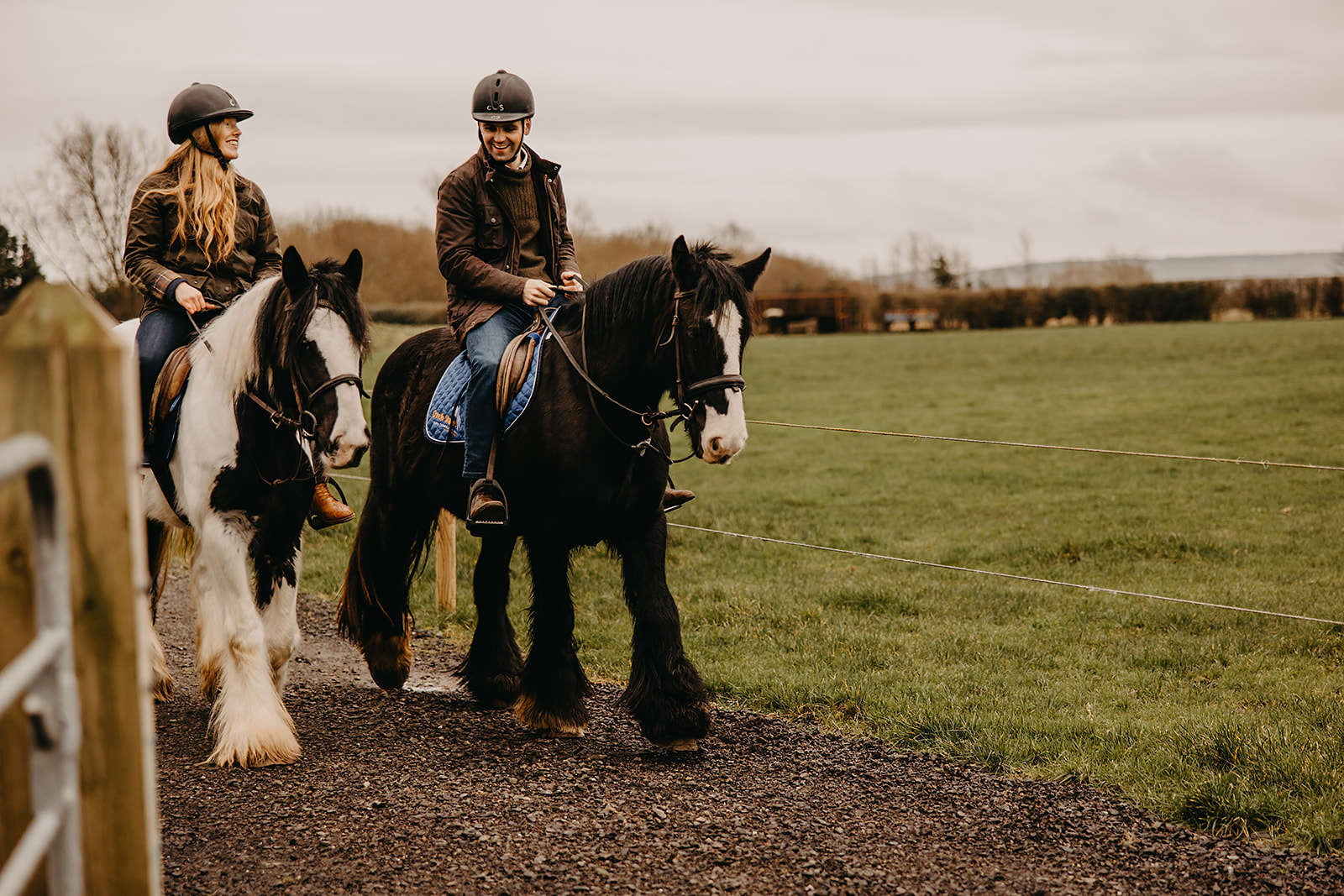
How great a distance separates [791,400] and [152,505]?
70.1ft

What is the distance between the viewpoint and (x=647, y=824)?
4.37 metres

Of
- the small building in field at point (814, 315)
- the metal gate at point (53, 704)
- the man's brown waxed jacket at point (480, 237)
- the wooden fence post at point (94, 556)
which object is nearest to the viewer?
the metal gate at point (53, 704)

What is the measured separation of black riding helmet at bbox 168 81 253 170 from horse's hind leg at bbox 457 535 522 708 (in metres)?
2.55

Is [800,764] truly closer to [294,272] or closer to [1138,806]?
[1138,806]

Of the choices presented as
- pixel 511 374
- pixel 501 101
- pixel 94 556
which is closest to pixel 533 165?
pixel 501 101

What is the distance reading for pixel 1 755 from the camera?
190 cm

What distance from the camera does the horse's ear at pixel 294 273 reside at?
185 inches

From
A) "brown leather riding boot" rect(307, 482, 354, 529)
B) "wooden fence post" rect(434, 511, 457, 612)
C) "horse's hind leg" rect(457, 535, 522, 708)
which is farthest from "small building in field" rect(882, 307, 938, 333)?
"brown leather riding boot" rect(307, 482, 354, 529)

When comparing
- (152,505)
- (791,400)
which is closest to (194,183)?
(152,505)

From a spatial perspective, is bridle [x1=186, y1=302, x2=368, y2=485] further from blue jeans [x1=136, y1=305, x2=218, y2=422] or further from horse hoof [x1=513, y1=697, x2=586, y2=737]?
horse hoof [x1=513, y1=697, x2=586, y2=737]

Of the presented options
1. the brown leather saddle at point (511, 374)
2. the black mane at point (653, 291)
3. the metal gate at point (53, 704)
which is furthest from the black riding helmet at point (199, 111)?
the metal gate at point (53, 704)

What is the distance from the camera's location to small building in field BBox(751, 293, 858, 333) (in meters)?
62.4

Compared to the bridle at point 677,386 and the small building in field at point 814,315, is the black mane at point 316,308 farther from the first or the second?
the small building in field at point 814,315

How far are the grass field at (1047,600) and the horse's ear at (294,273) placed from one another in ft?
10.2
